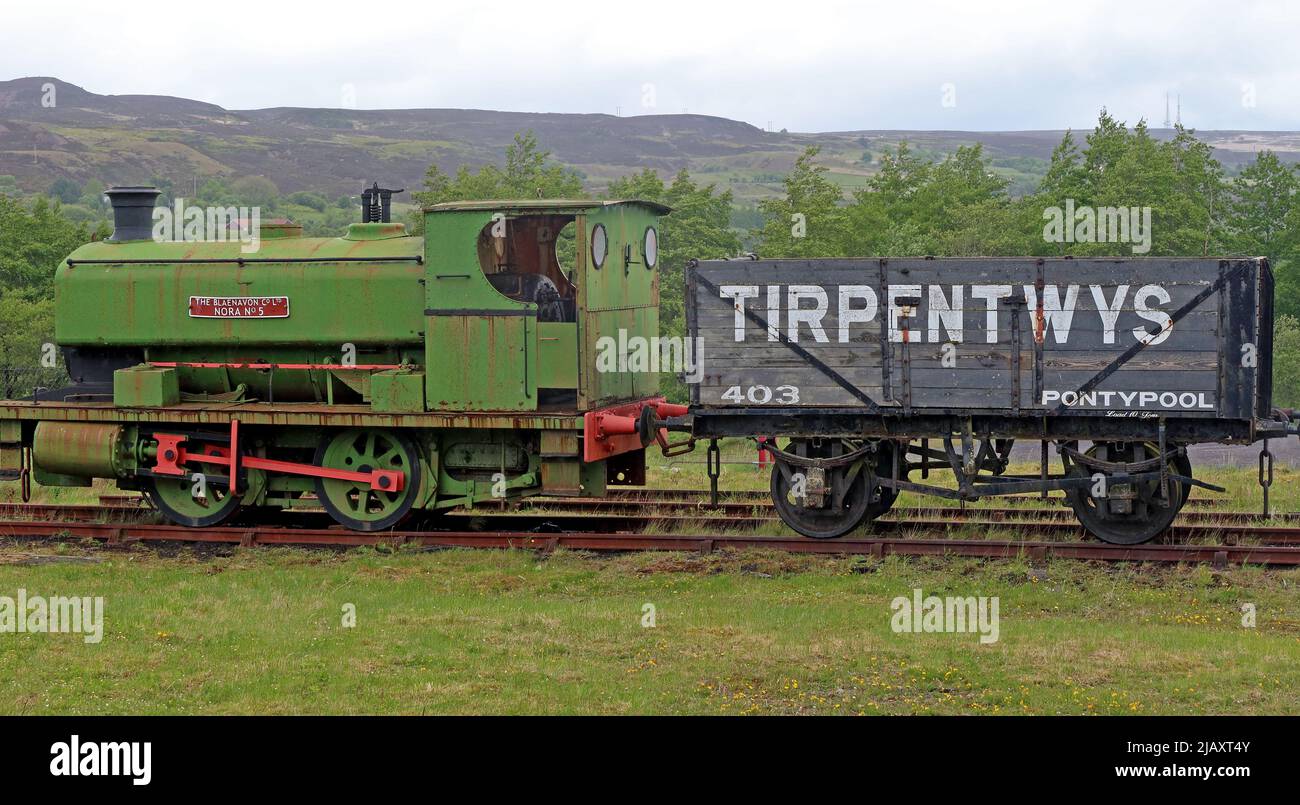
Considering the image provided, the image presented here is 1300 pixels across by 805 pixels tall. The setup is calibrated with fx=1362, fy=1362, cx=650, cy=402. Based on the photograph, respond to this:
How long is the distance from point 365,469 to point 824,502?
4.99 meters

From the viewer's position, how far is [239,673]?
32.3 ft

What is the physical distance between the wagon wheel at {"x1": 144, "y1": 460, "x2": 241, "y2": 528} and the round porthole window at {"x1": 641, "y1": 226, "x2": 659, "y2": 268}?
5.34m

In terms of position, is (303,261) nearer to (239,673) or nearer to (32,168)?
(239,673)

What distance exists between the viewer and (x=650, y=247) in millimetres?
15703

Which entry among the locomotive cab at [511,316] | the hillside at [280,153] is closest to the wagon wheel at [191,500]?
the locomotive cab at [511,316]

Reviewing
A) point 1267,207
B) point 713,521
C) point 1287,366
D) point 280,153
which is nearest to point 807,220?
point 1287,366

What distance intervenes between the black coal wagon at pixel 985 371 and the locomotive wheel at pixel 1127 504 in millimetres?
18

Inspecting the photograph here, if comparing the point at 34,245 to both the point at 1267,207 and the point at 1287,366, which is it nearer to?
the point at 1287,366

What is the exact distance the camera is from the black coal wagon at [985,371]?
42.7 feet

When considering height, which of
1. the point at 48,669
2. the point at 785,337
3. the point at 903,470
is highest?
the point at 785,337

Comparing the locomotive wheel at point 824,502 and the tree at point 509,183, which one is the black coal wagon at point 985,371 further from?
the tree at point 509,183

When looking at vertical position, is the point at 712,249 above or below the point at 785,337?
above

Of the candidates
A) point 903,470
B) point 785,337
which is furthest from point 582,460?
point 903,470

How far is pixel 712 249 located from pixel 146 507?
44.5m
